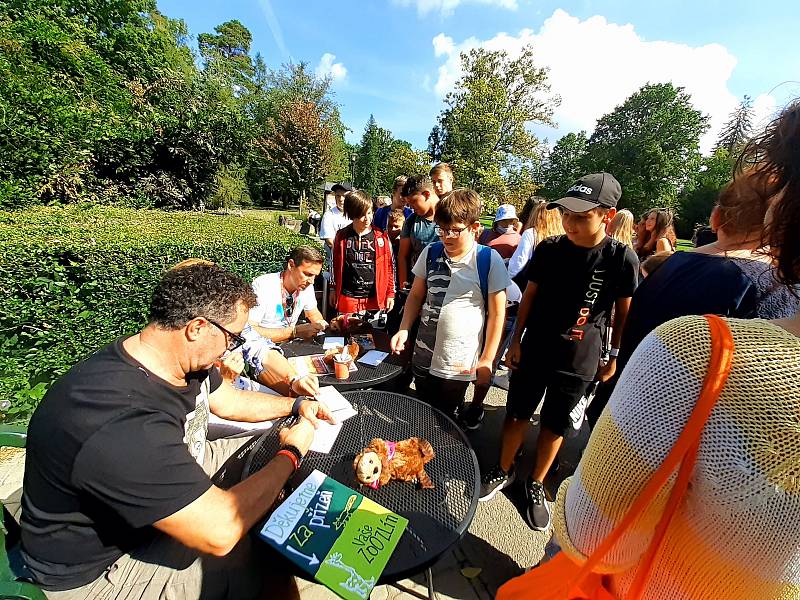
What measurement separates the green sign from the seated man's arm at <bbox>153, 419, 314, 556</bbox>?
9 centimetres

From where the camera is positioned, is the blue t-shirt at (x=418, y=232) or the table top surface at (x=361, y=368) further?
the blue t-shirt at (x=418, y=232)

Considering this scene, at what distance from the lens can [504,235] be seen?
14.5 ft

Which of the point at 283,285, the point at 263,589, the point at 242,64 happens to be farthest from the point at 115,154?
the point at 242,64

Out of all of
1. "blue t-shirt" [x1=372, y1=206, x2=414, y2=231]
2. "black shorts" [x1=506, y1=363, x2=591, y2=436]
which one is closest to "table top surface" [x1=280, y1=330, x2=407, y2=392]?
"black shorts" [x1=506, y1=363, x2=591, y2=436]

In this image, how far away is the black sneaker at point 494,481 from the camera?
2633 millimetres

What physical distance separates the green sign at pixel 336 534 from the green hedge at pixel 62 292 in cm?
318

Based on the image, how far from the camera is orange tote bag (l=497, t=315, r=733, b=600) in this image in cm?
62

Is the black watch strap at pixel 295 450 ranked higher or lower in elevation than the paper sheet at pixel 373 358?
lower

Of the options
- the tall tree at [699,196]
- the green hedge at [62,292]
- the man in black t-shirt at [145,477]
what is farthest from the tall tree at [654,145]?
the man in black t-shirt at [145,477]

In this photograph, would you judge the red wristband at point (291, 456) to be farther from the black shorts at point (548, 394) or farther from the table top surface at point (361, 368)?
the black shorts at point (548, 394)

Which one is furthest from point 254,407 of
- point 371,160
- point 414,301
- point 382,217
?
point 371,160

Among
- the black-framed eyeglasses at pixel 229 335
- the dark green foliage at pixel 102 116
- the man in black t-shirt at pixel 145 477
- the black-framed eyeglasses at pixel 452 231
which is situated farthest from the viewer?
the dark green foliage at pixel 102 116

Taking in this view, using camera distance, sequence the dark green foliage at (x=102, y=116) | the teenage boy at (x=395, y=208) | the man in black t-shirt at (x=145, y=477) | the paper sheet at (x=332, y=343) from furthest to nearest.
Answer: the dark green foliage at (x=102, y=116) → the teenage boy at (x=395, y=208) → the paper sheet at (x=332, y=343) → the man in black t-shirt at (x=145, y=477)

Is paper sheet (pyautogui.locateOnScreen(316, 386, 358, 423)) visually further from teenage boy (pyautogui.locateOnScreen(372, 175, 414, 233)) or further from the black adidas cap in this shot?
teenage boy (pyautogui.locateOnScreen(372, 175, 414, 233))
